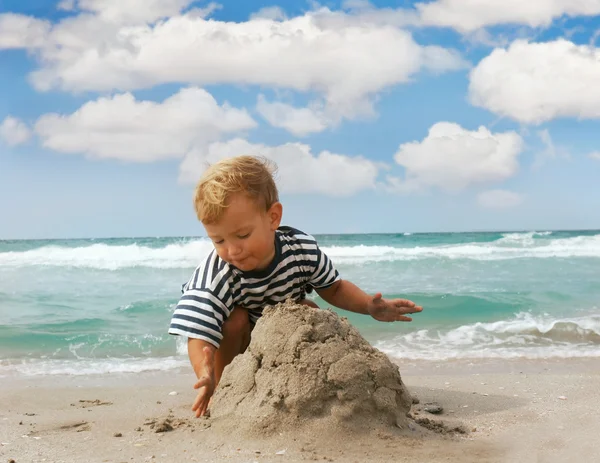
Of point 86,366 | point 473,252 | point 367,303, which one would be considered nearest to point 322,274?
point 367,303

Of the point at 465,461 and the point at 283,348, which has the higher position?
the point at 283,348

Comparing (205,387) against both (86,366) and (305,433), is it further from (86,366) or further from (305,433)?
(86,366)

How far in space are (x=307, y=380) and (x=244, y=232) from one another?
2.32 ft

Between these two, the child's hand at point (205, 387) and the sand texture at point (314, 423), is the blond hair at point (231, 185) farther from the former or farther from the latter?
the child's hand at point (205, 387)

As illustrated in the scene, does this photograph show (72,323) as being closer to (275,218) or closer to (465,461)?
(275,218)

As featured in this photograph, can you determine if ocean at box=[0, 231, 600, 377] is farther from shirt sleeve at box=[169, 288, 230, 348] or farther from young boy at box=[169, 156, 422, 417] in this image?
shirt sleeve at box=[169, 288, 230, 348]

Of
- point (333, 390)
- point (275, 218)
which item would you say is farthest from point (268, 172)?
point (333, 390)

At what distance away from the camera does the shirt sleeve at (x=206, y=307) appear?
296 centimetres

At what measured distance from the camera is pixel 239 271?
9.95ft

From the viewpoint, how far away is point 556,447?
260cm

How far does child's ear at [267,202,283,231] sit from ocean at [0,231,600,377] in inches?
95.7

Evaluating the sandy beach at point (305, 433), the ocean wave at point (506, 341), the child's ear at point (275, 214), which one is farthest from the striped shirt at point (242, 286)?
the ocean wave at point (506, 341)

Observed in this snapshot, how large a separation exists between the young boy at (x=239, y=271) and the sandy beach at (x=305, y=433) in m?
0.31

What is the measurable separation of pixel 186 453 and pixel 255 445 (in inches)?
10.6
